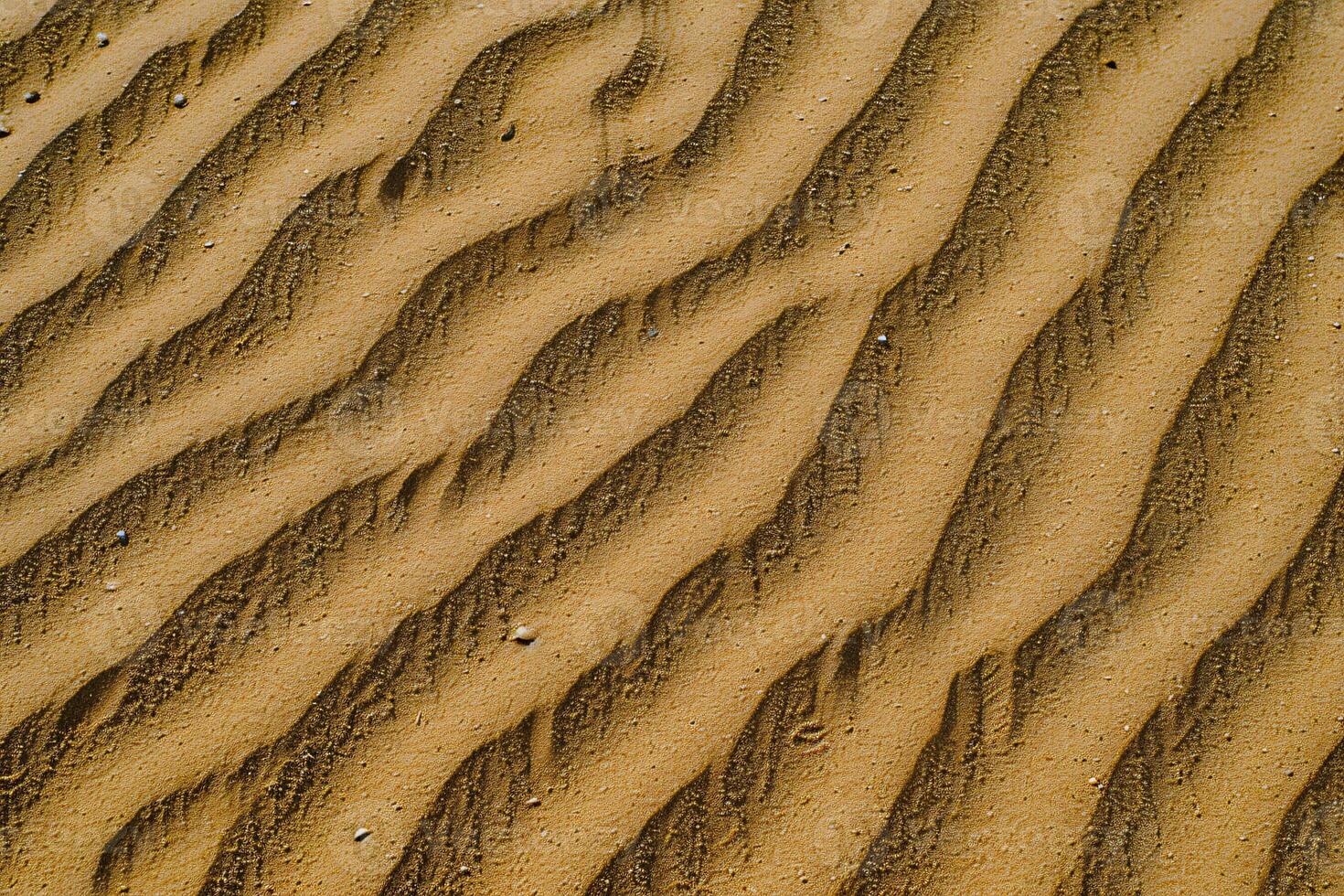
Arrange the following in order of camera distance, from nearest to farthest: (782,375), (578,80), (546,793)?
(546,793) → (782,375) → (578,80)

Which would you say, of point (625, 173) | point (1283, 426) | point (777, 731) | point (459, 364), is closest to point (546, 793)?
point (777, 731)

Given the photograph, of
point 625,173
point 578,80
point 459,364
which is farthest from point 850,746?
point 578,80

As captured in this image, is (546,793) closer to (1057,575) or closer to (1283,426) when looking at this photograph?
(1057,575)

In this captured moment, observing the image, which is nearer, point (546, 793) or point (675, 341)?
point (546, 793)

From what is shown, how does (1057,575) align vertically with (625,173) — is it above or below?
below

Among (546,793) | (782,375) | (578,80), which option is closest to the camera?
(546,793)

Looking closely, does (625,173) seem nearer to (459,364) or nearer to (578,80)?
(578,80)

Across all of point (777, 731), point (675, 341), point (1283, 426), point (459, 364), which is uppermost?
point (459, 364)
